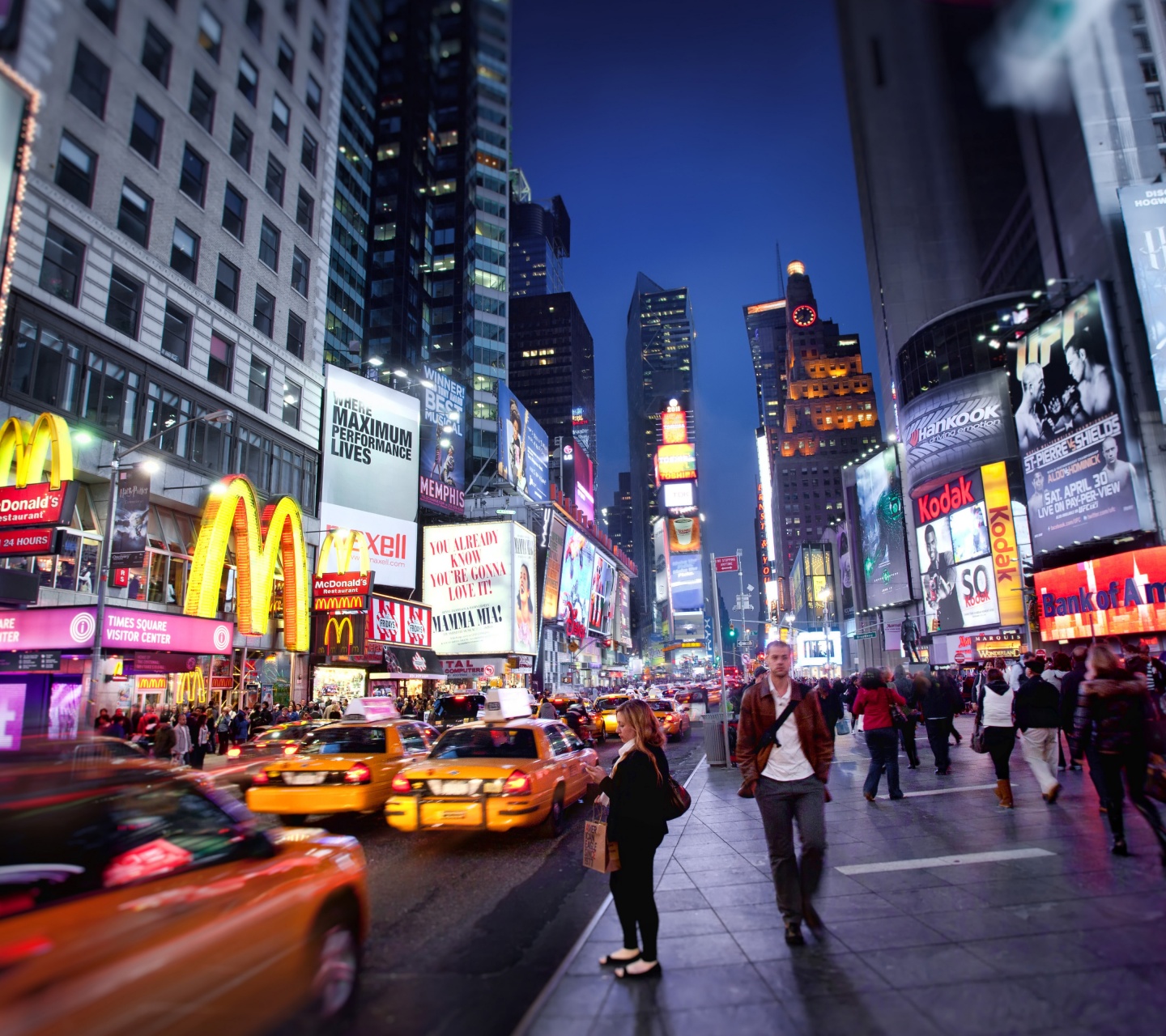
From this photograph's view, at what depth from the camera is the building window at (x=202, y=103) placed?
1046 inches

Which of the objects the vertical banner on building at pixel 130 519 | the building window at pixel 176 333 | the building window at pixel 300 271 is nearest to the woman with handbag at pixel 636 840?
the vertical banner on building at pixel 130 519

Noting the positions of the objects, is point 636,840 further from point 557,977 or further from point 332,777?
point 332,777

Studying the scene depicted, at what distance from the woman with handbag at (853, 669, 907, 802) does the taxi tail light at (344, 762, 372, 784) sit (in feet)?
21.8

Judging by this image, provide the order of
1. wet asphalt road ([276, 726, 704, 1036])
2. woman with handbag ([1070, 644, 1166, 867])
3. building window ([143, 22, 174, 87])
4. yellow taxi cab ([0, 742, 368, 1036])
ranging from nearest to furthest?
yellow taxi cab ([0, 742, 368, 1036]) → wet asphalt road ([276, 726, 704, 1036]) → woman with handbag ([1070, 644, 1166, 867]) → building window ([143, 22, 174, 87])

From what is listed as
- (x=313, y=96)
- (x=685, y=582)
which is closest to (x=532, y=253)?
(x=685, y=582)

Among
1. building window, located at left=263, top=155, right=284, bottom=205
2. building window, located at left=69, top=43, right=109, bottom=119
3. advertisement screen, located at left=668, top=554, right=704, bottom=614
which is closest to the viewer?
building window, located at left=69, top=43, right=109, bottom=119

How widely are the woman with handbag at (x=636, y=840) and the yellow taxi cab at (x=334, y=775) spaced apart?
19.6ft

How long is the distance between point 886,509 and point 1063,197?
2867 cm

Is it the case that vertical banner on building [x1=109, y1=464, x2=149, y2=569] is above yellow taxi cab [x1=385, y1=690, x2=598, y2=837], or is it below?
above

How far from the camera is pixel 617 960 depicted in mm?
4711

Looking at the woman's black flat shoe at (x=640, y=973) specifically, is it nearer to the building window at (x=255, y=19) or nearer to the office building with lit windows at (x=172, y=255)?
the office building with lit windows at (x=172, y=255)

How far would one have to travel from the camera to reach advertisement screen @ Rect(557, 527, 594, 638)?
64438 millimetres

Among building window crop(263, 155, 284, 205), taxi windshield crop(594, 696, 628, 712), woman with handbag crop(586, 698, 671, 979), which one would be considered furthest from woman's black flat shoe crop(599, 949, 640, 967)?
building window crop(263, 155, 284, 205)

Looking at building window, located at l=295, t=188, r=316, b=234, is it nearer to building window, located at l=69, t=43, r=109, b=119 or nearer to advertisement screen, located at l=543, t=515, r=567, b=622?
building window, located at l=69, t=43, r=109, b=119
